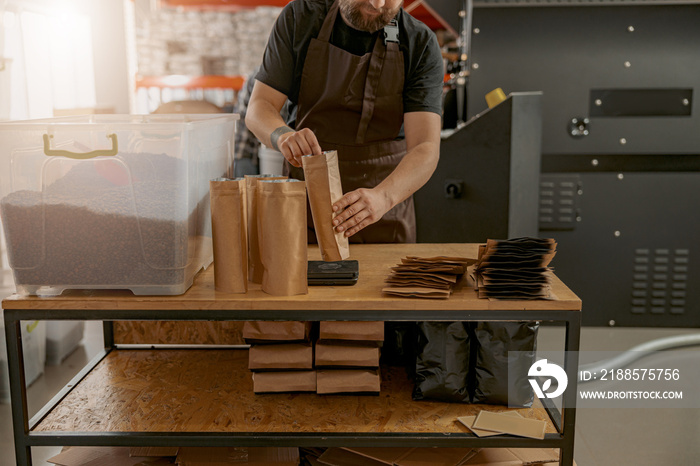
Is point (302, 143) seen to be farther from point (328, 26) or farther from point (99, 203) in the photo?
point (328, 26)

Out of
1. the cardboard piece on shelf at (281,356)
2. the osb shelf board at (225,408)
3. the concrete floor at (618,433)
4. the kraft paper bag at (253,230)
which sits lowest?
the concrete floor at (618,433)

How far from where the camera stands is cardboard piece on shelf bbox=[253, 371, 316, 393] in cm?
164

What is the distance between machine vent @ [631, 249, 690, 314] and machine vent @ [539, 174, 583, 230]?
44 cm

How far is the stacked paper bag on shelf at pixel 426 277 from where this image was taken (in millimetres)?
1421

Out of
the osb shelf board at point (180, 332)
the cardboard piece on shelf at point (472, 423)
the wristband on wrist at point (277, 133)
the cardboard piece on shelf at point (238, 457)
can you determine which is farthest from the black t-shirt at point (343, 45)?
the cardboard piece on shelf at point (238, 457)

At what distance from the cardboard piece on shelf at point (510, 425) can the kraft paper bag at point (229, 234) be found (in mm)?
664

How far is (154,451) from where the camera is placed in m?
1.71

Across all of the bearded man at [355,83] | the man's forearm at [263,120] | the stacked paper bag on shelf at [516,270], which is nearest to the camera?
the stacked paper bag on shelf at [516,270]

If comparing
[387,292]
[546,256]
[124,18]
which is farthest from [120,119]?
[124,18]

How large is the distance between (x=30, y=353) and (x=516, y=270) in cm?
240

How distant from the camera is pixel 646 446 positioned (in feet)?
7.77

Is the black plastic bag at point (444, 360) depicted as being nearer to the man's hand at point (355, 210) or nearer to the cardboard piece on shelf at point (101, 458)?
the man's hand at point (355, 210)

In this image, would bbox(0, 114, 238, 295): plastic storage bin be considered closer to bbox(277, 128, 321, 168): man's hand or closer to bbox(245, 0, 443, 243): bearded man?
bbox(277, 128, 321, 168): man's hand

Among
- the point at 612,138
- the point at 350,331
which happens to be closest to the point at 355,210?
the point at 350,331
